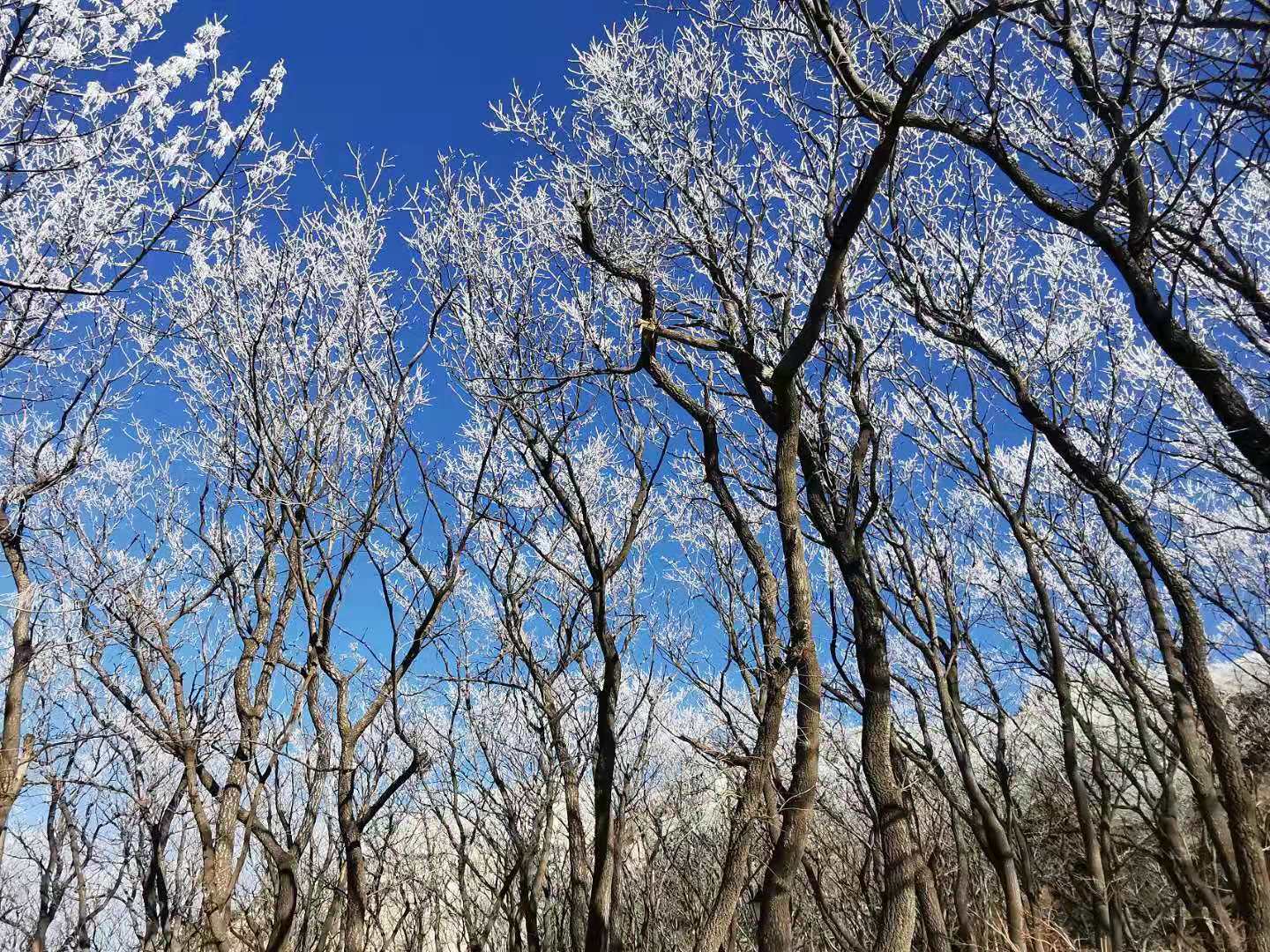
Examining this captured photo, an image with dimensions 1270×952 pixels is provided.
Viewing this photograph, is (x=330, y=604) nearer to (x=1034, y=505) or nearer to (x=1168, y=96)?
(x=1168, y=96)

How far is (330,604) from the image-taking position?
7324mm

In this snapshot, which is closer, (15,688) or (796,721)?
(796,721)

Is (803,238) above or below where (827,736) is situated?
above

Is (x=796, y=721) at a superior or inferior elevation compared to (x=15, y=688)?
inferior

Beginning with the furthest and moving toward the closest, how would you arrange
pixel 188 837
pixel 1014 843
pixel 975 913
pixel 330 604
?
pixel 188 837 < pixel 1014 843 < pixel 975 913 < pixel 330 604

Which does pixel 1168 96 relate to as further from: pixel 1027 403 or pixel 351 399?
pixel 351 399

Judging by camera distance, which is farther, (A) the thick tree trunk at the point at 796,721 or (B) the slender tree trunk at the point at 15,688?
(B) the slender tree trunk at the point at 15,688

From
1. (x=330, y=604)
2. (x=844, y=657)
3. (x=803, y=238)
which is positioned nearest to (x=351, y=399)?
(x=330, y=604)

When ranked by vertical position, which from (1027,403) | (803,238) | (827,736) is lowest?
(827,736)

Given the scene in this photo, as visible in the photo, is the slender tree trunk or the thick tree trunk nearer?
the thick tree trunk

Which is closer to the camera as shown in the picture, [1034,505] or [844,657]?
[844,657]

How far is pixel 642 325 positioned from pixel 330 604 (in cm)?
401

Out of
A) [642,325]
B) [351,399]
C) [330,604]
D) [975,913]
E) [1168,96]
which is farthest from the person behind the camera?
[975,913]

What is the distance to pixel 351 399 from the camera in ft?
25.7
